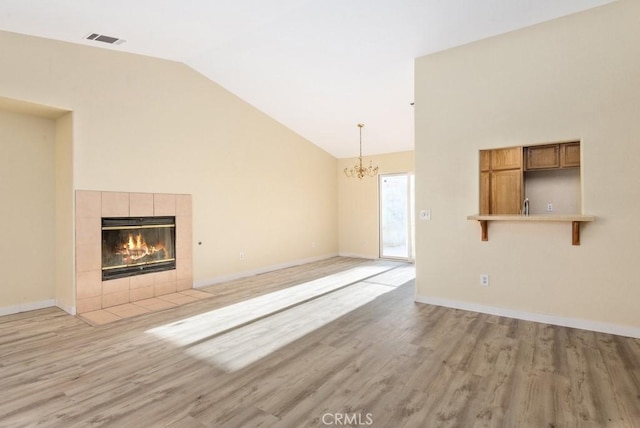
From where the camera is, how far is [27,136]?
4324mm

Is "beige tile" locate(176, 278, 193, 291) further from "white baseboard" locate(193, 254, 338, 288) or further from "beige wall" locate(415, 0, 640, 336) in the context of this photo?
"beige wall" locate(415, 0, 640, 336)

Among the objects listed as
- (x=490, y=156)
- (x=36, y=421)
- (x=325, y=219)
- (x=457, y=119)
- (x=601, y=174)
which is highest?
(x=457, y=119)

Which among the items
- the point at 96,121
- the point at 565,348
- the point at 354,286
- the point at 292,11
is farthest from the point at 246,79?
the point at 565,348

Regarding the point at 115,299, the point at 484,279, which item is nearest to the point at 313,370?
the point at 484,279

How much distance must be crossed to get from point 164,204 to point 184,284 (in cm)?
127

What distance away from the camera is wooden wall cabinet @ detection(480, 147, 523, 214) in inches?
179

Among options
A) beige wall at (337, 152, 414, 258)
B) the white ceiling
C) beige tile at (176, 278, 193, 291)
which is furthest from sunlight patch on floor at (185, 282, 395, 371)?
beige wall at (337, 152, 414, 258)

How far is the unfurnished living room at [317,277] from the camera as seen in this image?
2420mm

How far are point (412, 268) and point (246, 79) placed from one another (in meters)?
4.68

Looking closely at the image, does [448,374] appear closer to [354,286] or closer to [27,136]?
[354,286]

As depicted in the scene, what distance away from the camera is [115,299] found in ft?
15.0

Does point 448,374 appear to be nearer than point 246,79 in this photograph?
Yes

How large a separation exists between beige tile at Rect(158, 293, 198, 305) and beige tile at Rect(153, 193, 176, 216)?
1204mm

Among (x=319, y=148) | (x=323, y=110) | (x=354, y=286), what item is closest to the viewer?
(x=354, y=286)
